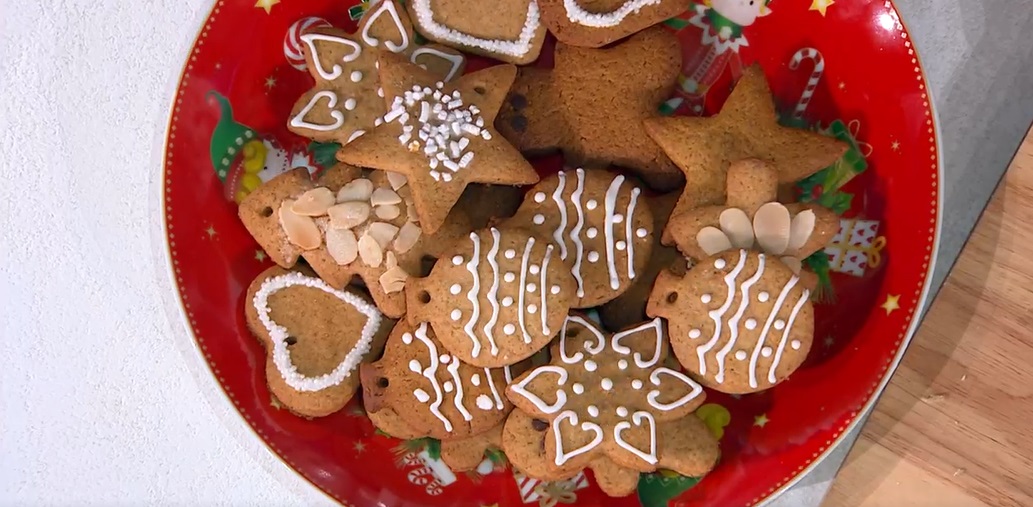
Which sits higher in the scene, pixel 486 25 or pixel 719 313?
pixel 486 25

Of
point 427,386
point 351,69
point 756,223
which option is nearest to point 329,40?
point 351,69

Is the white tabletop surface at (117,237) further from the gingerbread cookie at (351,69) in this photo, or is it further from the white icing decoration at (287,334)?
the gingerbread cookie at (351,69)

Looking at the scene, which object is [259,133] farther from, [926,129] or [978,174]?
[978,174]

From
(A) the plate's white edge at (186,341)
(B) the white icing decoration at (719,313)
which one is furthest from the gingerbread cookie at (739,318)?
(A) the plate's white edge at (186,341)

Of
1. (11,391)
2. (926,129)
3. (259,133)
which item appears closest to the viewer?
(926,129)

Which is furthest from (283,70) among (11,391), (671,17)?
(11,391)

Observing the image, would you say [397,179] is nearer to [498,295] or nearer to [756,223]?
[498,295]
